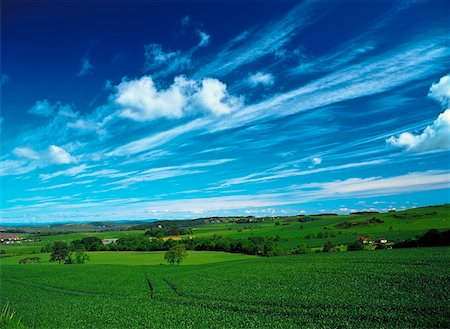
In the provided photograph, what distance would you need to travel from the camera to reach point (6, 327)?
29.6 meters

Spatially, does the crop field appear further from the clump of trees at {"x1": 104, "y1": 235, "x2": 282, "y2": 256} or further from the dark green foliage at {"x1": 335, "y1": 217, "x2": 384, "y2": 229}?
the dark green foliage at {"x1": 335, "y1": 217, "x2": 384, "y2": 229}

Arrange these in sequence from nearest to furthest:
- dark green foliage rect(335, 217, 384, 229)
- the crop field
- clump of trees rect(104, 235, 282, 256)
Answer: the crop field → clump of trees rect(104, 235, 282, 256) → dark green foliage rect(335, 217, 384, 229)

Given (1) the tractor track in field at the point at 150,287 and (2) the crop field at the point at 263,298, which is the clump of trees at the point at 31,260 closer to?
(2) the crop field at the point at 263,298

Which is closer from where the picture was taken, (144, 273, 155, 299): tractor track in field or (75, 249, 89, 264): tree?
(144, 273, 155, 299): tractor track in field

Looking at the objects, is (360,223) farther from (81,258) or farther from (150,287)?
(150,287)

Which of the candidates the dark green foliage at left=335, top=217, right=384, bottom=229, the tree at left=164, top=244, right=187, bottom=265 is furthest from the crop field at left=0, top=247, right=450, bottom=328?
the dark green foliage at left=335, top=217, right=384, bottom=229

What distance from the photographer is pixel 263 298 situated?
121 ft

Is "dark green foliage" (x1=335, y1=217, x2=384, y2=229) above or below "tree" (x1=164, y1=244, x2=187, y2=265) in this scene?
above

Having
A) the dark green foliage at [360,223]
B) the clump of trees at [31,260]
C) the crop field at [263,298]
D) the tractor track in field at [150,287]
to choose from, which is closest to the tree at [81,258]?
the clump of trees at [31,260]

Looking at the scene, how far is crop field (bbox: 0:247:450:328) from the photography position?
1124 inches

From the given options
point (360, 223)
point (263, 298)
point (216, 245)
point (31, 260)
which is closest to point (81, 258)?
point (31, 260)

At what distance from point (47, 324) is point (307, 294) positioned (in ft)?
87.7

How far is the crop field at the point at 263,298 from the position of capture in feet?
93.7

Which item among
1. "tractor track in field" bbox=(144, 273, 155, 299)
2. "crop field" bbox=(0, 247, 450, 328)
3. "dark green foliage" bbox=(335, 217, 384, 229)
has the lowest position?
"tractor track in field" bbox=(144, 273, 155, 299)
